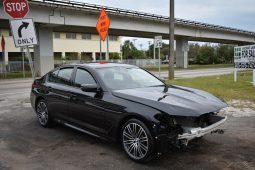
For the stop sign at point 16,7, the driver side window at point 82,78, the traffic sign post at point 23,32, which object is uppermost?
the stop sign at point 16,7

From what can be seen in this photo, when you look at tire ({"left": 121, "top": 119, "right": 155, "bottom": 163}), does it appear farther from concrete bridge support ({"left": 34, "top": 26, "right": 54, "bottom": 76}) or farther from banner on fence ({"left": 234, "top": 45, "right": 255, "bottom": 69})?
concrete bridge support ({"left": 34, "top": 26, "right": 54, "bottom": 76})

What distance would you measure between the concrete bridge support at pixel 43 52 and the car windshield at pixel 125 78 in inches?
874

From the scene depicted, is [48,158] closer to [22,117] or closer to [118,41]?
[22,117]

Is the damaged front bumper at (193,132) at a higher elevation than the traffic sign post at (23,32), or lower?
lower

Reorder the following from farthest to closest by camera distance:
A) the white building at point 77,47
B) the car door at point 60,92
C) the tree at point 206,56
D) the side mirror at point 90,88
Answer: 1. the tree at point 206,56
2. the white building at point 77,47
3. the car door at point 60,92
4. the side mirror at point 90,88

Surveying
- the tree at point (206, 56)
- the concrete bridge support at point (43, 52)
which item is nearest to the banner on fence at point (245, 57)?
the concrete bridge support at point (43, 52)

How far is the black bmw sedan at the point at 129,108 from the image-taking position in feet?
14.2

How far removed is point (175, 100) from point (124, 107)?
0.78m

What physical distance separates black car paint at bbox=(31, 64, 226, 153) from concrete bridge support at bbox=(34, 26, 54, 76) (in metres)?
21.7

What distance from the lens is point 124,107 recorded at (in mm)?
4734

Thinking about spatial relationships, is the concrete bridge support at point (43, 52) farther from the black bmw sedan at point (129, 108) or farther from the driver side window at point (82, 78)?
the driver side window at point (82, 78)

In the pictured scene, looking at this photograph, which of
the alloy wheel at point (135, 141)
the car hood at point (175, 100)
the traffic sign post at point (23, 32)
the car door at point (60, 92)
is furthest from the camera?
the traffic sign post at point (23, 32)

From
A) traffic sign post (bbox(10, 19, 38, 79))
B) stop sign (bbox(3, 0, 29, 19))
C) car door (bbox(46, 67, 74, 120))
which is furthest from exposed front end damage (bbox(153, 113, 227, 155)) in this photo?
stop sign (bbox(3, 0, 29, 19))

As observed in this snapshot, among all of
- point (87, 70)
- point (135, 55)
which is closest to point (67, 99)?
point (87, 70)
